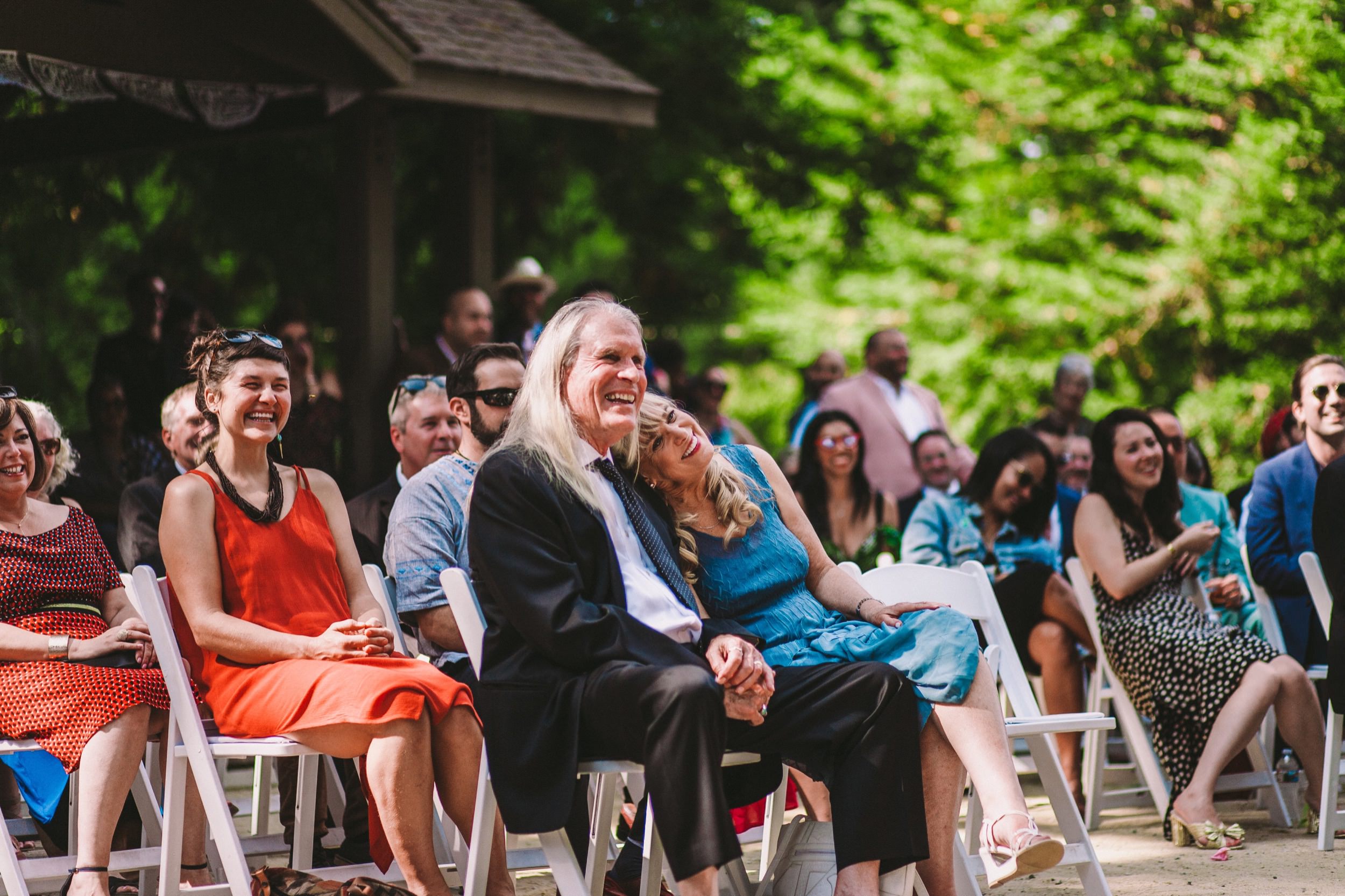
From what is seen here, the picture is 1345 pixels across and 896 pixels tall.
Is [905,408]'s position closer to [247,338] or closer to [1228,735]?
[1228,735]

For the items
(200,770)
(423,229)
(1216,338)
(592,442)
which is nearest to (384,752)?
(200,770)

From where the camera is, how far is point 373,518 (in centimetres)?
527

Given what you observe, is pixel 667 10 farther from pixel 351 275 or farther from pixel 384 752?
pixel 384 752

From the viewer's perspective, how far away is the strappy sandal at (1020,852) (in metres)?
3.43

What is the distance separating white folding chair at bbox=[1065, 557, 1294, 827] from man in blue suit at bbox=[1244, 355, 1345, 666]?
0.58 metres

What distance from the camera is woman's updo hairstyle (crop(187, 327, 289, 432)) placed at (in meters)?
4.14

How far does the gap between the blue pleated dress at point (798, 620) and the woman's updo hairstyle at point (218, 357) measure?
1.31 meters

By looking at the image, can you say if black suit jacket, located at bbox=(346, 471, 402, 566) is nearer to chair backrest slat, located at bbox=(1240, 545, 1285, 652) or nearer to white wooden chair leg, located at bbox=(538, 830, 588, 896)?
white wooden chair leg, located at bbox=(538, 830, 588, 896)

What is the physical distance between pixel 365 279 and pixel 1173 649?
14.2 ft

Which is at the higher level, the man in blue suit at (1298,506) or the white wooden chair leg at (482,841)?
the man in blue suit at (1298,506)

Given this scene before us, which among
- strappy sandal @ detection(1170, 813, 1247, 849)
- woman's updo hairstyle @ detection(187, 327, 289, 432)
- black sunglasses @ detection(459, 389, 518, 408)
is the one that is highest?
woman's updo hairstyle @ detection(187, 327, 289, 432)

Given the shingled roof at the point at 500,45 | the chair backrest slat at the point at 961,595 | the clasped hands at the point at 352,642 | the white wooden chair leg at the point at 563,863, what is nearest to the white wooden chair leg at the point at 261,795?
the clasped hands at the point at 352,642

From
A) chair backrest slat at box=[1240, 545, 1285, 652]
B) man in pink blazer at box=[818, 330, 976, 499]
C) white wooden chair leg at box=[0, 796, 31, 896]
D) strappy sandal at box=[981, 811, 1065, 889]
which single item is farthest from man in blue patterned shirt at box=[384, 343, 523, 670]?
man in pink blazer at box=[818, 330, 976, 499]

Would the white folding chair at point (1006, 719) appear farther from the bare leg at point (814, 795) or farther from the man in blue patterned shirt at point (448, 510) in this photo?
the man in blue patterned shirt at point (448, 510)
